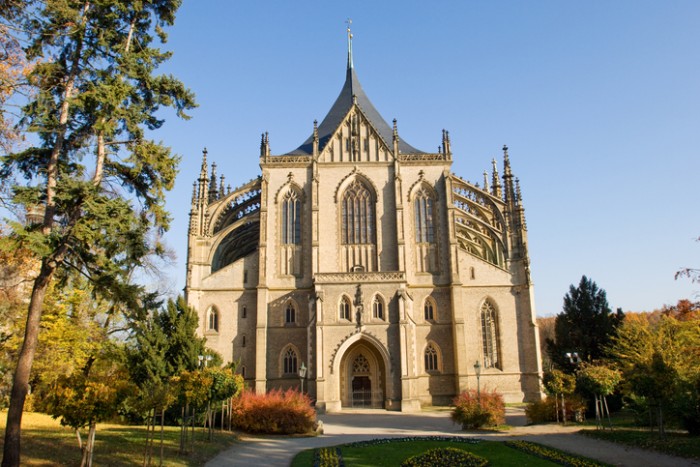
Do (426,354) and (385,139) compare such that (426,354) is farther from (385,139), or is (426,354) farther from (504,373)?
(385,139)

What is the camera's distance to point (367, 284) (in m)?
35.8

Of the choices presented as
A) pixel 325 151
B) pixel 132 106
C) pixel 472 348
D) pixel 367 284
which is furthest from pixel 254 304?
pixel 132 106

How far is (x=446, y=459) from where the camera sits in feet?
44.7

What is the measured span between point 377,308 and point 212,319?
39.9ft

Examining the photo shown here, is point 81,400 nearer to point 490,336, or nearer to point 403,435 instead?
point 403,435

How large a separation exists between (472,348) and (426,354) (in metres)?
3.25

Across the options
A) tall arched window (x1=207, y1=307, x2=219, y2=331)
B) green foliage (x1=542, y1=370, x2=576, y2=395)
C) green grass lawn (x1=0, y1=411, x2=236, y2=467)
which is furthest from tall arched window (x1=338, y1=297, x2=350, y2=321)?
green grass lawn (x1=0, y1=411, x2=236, y2=467)

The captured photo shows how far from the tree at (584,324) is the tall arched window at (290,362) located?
681 inches

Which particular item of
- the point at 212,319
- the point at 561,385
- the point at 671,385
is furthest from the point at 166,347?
the point at 671,385

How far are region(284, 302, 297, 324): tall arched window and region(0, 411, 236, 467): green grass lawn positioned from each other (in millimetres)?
15723

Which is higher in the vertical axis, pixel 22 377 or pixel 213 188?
pixel 213 188

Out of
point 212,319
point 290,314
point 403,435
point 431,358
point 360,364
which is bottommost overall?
point 403,435

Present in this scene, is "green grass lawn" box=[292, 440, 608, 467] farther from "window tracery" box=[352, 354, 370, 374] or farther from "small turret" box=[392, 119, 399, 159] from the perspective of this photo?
"small turret" box=[392, 119, 399, 159]

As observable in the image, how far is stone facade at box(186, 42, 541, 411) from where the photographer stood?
3538 cm
